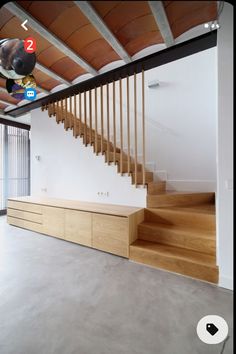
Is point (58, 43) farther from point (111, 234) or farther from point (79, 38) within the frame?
point (111, 234)

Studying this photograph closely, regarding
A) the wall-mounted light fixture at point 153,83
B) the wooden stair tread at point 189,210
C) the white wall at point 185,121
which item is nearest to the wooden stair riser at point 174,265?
the wooden stair tread at point 189,210

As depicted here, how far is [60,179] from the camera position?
14.0 ft

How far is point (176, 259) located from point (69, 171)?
2736mm

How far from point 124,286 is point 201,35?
9.55 feet

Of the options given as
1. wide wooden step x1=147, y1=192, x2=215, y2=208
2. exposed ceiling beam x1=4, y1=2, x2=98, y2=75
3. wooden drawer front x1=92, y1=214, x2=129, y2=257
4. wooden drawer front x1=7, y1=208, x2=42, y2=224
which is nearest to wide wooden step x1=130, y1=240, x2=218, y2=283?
wooden drawer front x1=92, y1=214, x2=129, y2=257

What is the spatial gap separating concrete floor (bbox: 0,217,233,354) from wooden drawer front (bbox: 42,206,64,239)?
76cm

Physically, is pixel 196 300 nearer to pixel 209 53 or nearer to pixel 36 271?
pixel 36 271

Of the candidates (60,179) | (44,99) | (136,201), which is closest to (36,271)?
(136,201)

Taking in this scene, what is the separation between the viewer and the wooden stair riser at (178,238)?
241 cm

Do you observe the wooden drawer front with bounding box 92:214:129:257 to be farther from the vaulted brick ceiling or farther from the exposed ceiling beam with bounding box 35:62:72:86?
the exposed ceiling beam with bounding box 35:62:72:86

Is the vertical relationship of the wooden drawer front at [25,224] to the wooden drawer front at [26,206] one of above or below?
below

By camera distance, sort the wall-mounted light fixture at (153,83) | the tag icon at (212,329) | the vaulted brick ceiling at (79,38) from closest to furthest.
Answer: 1. the tag icon at (212,329)
2. the vaulted brick ceiling at (79,38)
3. the wall-mounted light fixture at (153,83)

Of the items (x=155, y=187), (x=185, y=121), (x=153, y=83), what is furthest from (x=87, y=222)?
(x=153, y=83)

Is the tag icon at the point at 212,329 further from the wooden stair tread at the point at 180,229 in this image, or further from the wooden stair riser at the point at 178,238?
the wooden stair tread at the point at 180,229
